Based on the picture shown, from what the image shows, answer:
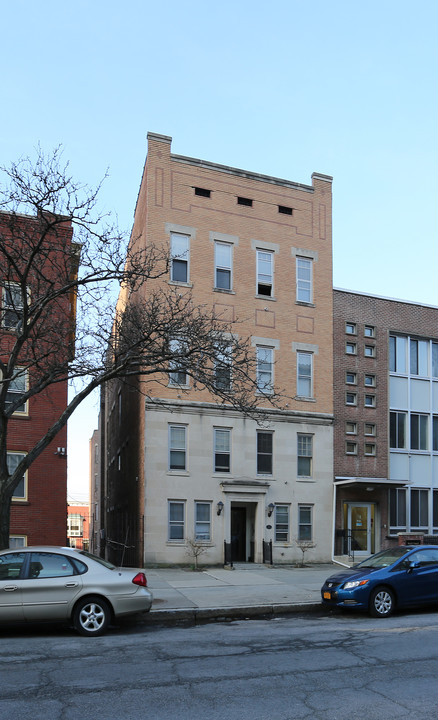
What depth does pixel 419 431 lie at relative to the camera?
96.9ft

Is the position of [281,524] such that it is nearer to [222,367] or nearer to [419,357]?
[419,357]

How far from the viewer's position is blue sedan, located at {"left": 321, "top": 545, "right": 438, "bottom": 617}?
545 inches

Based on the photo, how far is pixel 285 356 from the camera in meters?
27.2

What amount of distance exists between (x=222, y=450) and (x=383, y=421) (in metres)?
6.79

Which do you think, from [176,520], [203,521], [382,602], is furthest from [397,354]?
[382,602]

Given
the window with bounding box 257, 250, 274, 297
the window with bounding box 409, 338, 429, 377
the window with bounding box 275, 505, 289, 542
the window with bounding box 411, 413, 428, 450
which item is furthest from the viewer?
the window with bounding box 409, 338, 429, 377

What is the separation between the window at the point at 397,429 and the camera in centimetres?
2875

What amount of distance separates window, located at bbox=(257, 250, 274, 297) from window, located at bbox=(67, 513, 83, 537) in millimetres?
81504

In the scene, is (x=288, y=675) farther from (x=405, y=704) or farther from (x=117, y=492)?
(x=117, y=492)

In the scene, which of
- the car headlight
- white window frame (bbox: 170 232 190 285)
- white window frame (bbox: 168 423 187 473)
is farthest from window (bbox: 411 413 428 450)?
the car headlight

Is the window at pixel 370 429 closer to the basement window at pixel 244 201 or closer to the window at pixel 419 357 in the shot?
the window at pixel 419 357

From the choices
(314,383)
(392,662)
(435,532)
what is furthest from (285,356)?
(392,662)

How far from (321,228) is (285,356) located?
557 centimetres

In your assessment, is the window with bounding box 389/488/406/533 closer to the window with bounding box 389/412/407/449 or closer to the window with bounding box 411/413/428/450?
the window with bounding box 389/412/407/449
